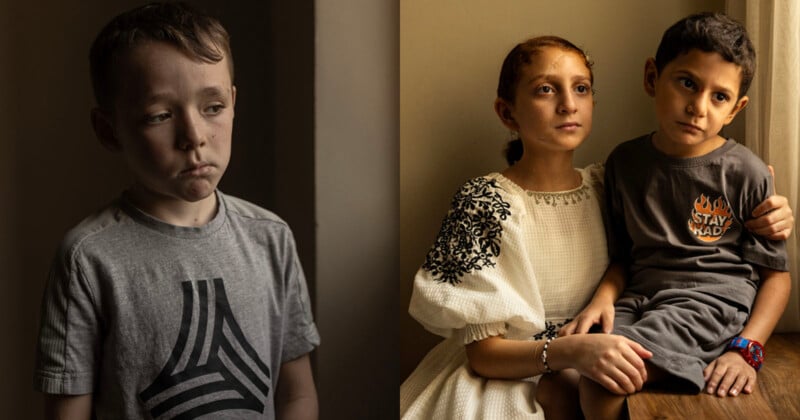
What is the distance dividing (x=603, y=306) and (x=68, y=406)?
0.94m

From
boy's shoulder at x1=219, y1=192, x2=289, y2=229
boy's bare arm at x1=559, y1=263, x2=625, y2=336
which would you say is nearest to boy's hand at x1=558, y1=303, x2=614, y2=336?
boy's bare arm at x1=559, y1=263, x2=625, y2=336

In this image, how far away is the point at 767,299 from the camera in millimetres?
1321

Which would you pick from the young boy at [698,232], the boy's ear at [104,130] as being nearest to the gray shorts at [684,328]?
the young boy at [698,232]

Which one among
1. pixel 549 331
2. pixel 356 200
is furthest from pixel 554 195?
pixel 356 200

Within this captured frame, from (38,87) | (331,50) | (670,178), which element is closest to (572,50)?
(670,178)

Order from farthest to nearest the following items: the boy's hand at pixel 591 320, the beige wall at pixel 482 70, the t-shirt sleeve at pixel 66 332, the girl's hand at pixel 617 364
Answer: the beige wall at pixel 482 70
the boy's hand at pixel 591 320
the girl's hand at pixel 617 364
the t-shirt sleeve at pixel 66 332

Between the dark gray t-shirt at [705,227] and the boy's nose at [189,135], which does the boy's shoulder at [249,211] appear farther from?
the dark gray t-shirt at [705,227]

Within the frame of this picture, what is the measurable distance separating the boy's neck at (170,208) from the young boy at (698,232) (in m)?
0.79

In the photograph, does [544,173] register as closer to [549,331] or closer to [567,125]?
[567,125]

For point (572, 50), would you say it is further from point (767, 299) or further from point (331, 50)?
point (331, 50)

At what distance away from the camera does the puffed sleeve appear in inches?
50.7

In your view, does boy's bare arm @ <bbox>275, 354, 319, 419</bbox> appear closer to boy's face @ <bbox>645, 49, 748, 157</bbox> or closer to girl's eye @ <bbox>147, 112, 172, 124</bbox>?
girl's eye @ <bbox>147, 112, 172, 124</bbox>

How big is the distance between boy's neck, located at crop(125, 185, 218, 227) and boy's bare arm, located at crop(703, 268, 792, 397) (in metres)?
0.86

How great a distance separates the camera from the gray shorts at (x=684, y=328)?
3.93ft
